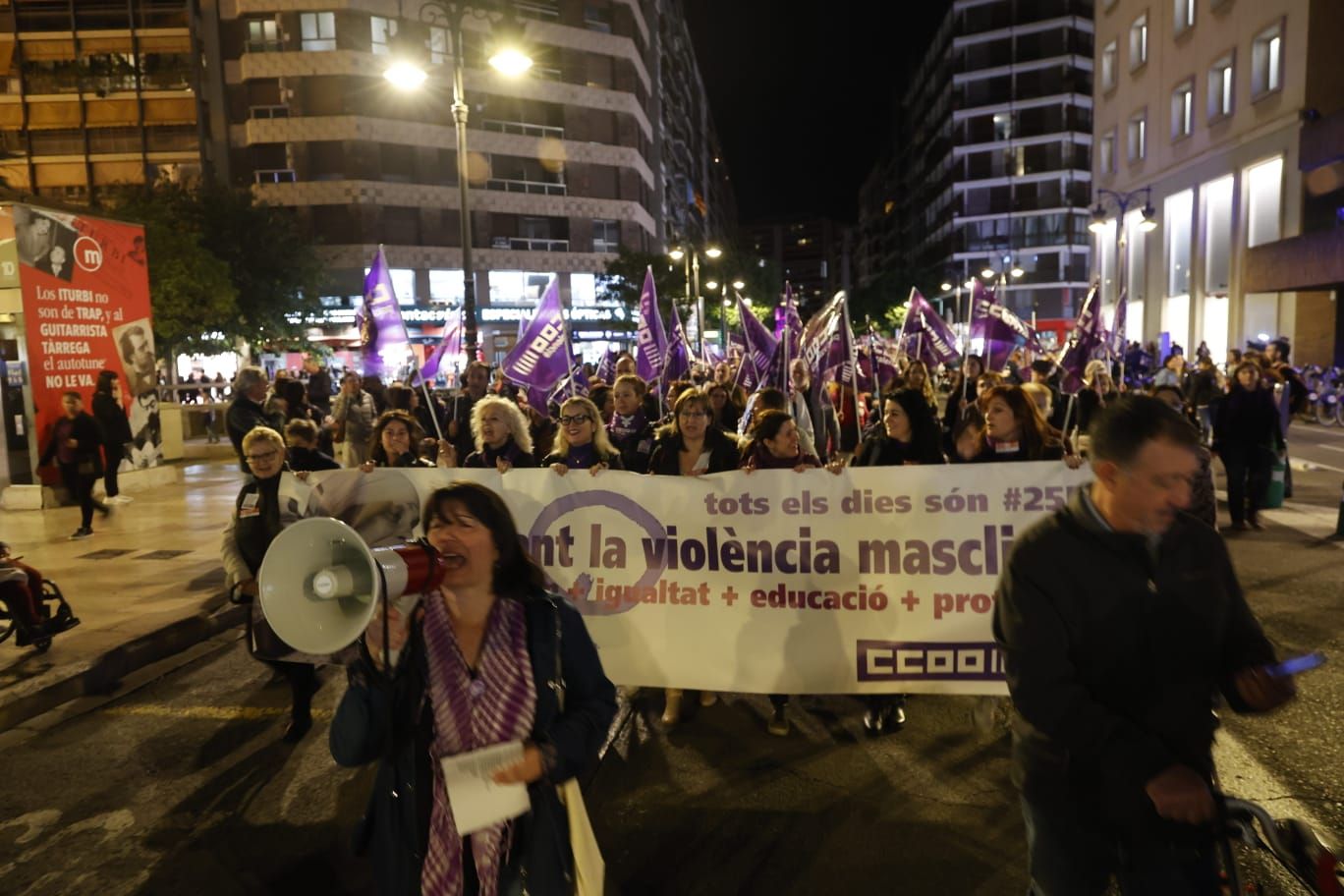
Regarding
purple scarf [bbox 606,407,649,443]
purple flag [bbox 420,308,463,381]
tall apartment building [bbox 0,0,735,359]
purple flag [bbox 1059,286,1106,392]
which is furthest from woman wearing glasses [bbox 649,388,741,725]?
tall apartment building [bbox 0,0,735,359]

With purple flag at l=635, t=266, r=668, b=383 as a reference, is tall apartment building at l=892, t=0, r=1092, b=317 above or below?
above

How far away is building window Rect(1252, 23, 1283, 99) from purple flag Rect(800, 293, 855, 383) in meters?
28.0

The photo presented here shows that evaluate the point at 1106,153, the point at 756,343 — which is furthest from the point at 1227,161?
the point at 756,343

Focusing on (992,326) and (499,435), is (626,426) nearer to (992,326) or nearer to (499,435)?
(499,435)

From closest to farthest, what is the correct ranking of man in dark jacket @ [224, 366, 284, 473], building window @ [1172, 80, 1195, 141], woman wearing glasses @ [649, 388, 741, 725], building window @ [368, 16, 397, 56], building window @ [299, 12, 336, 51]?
woman wearing glasses @ [649, 388, 741, 725], man in dark jacket @ [224, 366, 284, 473], building window @ [1172, 80, 1195, 141], building window @ [299, 12, 336, 51], building window @ [368, 16, 397, 56]

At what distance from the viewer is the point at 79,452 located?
10977 mm

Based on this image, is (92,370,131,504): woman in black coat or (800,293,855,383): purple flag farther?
(92,370,131,504): woman in black coat

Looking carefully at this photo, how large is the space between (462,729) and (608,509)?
9.11 ft

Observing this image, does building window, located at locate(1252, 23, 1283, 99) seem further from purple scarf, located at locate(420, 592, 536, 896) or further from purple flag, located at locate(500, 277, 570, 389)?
purple scarf, located at locate(420, 592, 536, 896)

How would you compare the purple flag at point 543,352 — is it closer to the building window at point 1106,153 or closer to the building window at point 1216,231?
the building window at point 1216,231

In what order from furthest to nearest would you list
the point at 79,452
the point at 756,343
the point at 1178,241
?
the point at 1178,241 → the point at 756,343 → the point at 79,452

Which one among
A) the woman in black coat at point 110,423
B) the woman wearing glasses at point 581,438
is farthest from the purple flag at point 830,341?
the woman in black coat at point 110,423

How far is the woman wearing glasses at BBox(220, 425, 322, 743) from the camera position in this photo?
5.03 meters

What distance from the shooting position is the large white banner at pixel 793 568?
180 inches
